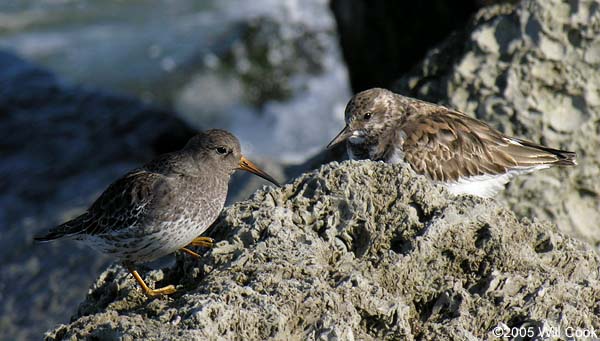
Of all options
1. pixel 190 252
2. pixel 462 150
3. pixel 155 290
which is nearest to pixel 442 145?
pixel 462 150

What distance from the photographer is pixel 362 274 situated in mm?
4930

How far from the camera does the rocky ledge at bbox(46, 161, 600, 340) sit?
14.8 ft

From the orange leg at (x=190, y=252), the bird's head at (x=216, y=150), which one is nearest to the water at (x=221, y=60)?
the bird's head at (x=216, y=150)

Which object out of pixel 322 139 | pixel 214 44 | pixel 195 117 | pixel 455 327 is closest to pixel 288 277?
pixel 455 327

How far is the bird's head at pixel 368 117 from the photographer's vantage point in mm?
7238

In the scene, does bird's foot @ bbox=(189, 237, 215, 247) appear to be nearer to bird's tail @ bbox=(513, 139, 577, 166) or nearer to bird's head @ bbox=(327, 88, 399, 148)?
bird's head @ bbox=(327, 88, 399, 148)

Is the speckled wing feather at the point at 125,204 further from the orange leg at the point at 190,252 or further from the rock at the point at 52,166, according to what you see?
the rock at the point at 52,166

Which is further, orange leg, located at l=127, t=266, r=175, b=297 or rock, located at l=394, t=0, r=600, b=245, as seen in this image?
rock, located at l=394, t=0, r=600, b=245

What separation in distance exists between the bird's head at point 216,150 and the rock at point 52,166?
3100mm

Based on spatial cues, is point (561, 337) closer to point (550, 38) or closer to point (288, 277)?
point (288, 277)

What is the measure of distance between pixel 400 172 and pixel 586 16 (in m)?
3.58

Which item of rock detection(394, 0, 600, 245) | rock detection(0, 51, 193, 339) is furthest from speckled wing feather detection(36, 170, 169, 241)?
rock detection(394, 0, 600, 245)

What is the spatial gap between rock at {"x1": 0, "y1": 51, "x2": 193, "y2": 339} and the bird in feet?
8.74

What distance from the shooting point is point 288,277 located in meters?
4.78
